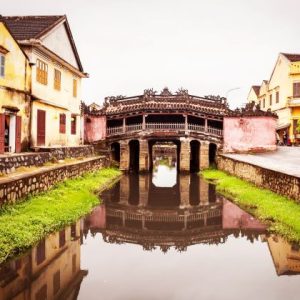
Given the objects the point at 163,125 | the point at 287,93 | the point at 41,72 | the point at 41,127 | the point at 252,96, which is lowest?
the point at 41,127

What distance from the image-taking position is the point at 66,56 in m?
24.1

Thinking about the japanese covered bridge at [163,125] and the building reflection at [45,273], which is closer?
the building reflection at [45,273]

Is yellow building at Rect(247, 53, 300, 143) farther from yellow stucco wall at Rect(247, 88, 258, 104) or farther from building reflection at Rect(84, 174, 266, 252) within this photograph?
building reflection at Rect(84, 174, 266, 252)

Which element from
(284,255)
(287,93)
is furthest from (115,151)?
(284,255)

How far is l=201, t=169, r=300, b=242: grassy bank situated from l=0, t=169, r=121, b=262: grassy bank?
5975 mm

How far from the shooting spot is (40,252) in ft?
28.0

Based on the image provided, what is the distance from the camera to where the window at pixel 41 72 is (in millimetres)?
19891

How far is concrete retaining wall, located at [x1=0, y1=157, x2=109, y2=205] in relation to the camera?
35.9 feet

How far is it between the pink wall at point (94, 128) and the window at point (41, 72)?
12078 millimetres

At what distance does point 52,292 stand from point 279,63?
4095cm

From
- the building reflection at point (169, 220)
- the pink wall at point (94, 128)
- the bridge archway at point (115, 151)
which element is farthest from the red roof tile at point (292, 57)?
the building reflection at point (169, 220)

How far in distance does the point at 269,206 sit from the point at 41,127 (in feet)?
41.6

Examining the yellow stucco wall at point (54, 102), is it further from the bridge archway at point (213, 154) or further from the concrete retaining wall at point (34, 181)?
the bridge archway at point (213, 154)

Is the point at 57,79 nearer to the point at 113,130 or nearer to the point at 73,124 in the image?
the point at 73,124
